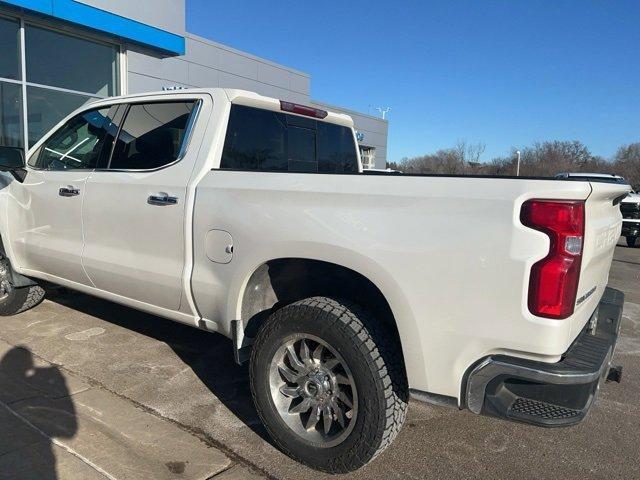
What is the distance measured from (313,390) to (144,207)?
160 centimetres

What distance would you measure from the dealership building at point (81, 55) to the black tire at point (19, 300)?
6.11 metres

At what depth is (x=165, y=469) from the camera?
8.71 feet

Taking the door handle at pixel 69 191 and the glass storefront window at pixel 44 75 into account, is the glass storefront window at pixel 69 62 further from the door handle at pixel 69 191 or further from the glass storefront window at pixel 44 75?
the door handle at pixel 69 191

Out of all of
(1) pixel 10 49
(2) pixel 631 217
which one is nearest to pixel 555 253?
(1) pixel 10 49

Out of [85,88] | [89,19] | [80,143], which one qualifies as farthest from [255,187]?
[85,88]

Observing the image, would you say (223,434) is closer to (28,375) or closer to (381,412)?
(381,412)

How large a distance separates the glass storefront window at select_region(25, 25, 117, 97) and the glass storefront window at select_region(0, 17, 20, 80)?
202 mm

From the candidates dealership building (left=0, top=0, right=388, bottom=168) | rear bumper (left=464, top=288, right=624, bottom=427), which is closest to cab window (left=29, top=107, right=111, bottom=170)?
rear bumper (left=464, top=288, right=624, bottom=427)

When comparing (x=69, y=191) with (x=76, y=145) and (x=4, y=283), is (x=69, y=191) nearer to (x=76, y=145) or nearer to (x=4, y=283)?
(x=76, y=145)

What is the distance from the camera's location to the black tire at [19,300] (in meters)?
4.85

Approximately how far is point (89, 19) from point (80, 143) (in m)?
7.26

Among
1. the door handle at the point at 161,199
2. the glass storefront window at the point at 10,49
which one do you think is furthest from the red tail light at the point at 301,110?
the glass storefront window at the point at 10,49

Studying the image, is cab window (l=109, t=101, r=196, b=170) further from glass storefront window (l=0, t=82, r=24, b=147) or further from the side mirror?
glass storefront window (l=0, t=82, r=24, b=147)

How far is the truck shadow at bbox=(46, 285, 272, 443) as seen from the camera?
345 cm
